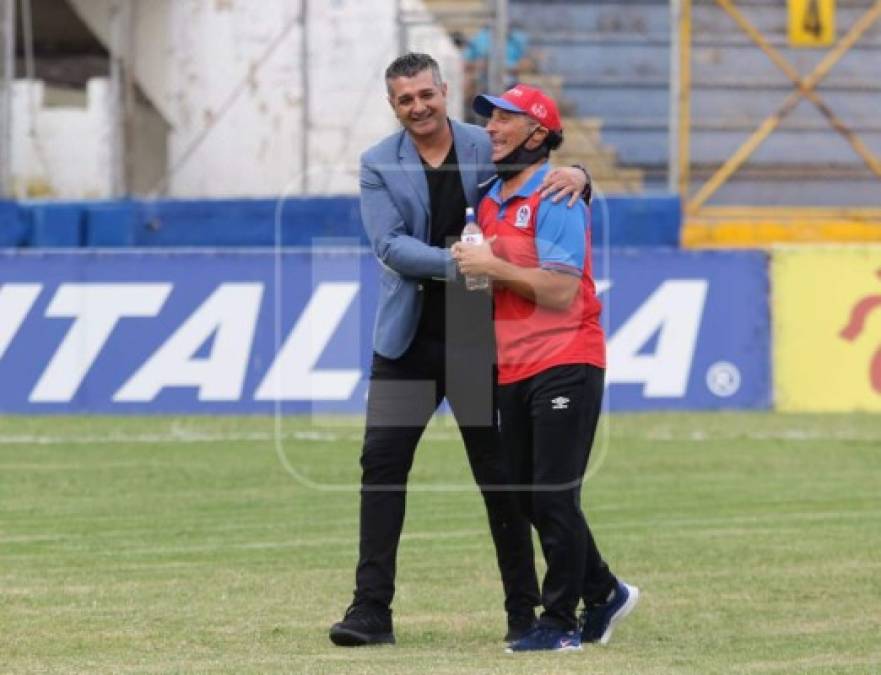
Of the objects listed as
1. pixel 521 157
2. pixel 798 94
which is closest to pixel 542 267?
pixel 521 157

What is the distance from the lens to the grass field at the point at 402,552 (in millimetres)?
7777

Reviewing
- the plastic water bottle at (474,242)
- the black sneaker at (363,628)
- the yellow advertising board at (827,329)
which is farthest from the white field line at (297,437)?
the plastic water bottle at (474,242)

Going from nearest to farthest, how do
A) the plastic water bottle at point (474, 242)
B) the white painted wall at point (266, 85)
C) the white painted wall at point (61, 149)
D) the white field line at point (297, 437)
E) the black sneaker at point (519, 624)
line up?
the plastic water bottle at point (474, 242) → the black sneaker at point (519, 624) → the white field line at point (297, 437) → the white painted wall at point (61, 149) → the white painted wall at point (266, 85)

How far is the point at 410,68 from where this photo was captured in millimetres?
7984

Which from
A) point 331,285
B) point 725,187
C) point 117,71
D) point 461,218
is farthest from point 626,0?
point 461,218

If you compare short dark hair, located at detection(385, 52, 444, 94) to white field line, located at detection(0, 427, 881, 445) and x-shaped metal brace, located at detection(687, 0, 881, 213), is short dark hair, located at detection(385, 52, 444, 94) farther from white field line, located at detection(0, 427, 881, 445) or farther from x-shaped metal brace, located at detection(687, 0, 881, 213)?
x-shaped metal brace, located at detection(687, 0, 881, 213)

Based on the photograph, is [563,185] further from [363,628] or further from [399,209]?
[363,628]

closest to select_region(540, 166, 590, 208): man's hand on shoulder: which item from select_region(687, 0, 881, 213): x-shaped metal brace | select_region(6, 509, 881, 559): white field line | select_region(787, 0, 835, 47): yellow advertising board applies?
select_region(6, 509, 881, 559): white field line

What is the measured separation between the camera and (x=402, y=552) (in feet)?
35.4

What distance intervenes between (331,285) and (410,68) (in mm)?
10857

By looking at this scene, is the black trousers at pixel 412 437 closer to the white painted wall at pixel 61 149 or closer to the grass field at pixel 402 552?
the grass field at pixel 402 552

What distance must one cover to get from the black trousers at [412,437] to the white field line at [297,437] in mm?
8568

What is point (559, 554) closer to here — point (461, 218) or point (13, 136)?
point (461, 218)

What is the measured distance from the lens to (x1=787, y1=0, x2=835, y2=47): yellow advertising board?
80.0 ft
